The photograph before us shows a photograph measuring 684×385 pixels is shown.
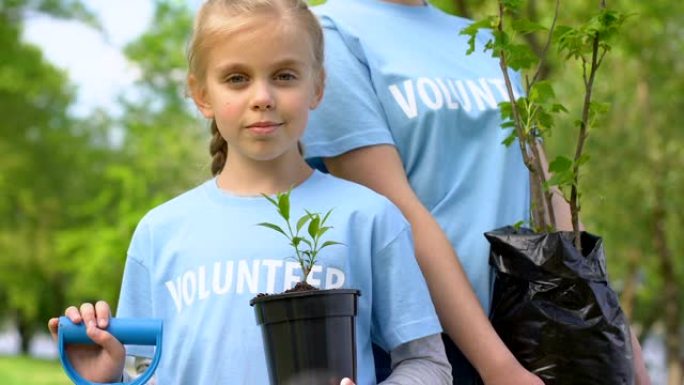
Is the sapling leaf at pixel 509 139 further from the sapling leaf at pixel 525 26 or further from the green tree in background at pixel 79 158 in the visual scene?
the green tree in background at pixel 79 158

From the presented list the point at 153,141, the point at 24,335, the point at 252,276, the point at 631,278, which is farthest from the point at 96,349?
the point at 24,335

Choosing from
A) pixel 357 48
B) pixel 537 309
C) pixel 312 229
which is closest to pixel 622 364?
pixel 537 309

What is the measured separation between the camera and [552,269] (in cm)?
225

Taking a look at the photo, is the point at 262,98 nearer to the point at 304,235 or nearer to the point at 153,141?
the point at 304,235

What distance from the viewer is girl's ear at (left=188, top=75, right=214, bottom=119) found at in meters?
2.38

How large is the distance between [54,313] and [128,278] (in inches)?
1644

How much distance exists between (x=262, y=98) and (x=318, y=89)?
0.25 m

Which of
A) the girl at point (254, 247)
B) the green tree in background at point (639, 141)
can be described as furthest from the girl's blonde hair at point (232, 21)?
the green tree in background at point (639, 141)

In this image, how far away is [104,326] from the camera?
211 centimetres

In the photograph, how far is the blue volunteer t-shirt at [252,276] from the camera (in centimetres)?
217

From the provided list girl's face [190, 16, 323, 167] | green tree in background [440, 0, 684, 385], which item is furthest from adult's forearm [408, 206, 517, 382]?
green tree in background [440, 0, 684, 385]

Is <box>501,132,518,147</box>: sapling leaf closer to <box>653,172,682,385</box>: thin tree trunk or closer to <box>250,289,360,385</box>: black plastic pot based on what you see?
<box>250,289,360,385</box>: black plastic pot

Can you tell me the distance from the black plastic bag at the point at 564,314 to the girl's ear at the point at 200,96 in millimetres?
703

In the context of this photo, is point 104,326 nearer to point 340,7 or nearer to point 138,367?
point 138,367
